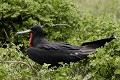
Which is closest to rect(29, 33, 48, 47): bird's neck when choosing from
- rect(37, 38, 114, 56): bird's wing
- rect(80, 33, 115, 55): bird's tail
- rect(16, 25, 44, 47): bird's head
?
rect(16, 25, 44, 47): bird's head

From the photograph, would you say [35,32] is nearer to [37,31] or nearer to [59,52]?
[37,31]

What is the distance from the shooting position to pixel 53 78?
14.5 ft

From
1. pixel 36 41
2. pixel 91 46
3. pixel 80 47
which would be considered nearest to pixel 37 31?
pixel 36 41

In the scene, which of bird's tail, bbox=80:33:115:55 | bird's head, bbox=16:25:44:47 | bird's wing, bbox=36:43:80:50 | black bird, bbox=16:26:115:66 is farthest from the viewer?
bird's head, bbox=16:25:44:47

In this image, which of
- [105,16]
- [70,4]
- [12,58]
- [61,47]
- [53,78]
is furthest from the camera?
[70,4]

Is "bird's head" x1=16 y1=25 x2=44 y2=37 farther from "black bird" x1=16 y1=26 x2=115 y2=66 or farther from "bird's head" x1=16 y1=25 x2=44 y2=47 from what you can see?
"black bird" x1=16 y1=26 x2=115 y2=66

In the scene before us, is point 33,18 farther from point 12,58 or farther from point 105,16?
point 12,58

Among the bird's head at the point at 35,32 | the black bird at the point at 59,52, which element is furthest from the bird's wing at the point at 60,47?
the bird's head at the point at 35,32

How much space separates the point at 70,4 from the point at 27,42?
2.87ft

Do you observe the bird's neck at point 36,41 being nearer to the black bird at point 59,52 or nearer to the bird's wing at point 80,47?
the black bird at point 59,52

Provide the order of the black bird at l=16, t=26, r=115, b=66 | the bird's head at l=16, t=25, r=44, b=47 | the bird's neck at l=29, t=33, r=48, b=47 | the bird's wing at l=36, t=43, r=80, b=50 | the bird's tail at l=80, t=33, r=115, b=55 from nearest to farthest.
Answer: the bird's tail at l=80, t=33, r=115, b=55 → the black bird at l=16, t=26, r=115, b=66 → the bird's wing at l=36, t=43, r=80, b=50 → the bird's neck at l=29, t=33, r=48, b=47 → the bird's head at l=16, t=25, r=44, b=47

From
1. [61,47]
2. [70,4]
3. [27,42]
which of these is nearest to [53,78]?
[61,47]

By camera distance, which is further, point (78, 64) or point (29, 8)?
point (29, 8)

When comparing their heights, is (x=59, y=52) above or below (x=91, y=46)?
below
